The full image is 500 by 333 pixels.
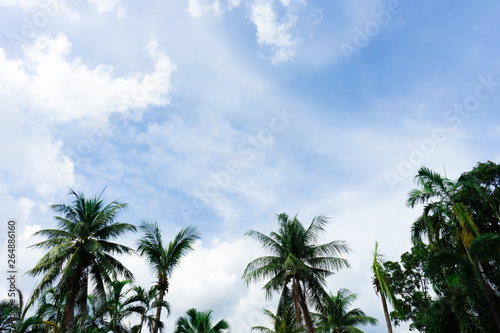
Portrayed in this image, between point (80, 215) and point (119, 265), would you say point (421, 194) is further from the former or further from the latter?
point (80, 215)

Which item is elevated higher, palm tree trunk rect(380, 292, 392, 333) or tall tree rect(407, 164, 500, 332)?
tall tree rect(407, 164, 500, 332)

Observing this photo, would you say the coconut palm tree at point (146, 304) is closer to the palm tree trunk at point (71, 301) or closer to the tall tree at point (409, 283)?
the palm tree trunk at point (71, 301)

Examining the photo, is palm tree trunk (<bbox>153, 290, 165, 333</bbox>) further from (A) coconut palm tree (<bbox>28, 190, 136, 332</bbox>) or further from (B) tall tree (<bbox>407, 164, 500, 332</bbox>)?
(B) tall tree (<bbox>407, 164, 500, 332</bbox>)

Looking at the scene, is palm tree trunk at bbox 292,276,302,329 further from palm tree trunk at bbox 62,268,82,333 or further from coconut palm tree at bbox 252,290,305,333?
palm tree trunk at bbox 62,268,82,333

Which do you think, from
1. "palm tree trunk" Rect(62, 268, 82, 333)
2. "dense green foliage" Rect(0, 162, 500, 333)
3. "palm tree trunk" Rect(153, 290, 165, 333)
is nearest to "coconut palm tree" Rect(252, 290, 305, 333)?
"dense green foliage" Rect(0, 162, 500, 333)

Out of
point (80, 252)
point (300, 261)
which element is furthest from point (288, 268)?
point (80, 252)

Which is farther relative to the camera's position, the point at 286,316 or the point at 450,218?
the point at 286,316

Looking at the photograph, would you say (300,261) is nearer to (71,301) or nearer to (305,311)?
(305,311)

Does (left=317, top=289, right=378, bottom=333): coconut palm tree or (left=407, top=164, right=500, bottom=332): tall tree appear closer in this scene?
(left=407, top=164, right=500, bottom=332): tall tree

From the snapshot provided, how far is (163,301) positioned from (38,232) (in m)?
8.19

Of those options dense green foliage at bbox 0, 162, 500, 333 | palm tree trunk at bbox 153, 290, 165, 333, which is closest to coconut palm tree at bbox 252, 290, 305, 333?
dense green foliage at bbox 0, 162, 500, 333

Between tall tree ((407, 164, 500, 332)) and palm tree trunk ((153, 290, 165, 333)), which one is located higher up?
tall tree ((407, 164, 500, 332))

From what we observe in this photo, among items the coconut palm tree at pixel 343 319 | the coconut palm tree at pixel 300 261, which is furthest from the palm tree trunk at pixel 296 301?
the coconut palm tree at pixel 343 319

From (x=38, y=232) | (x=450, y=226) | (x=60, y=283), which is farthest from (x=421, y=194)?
(x=38, y=232)
